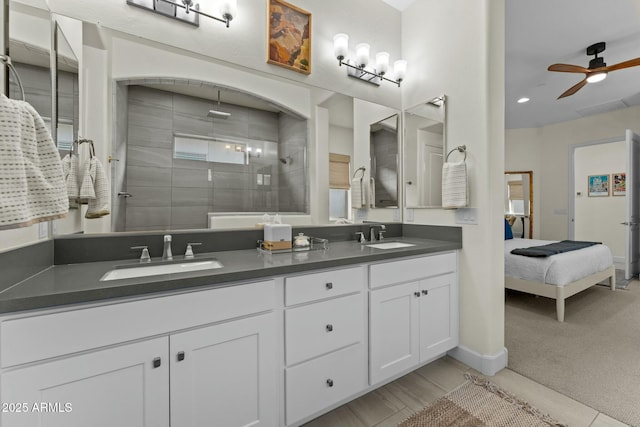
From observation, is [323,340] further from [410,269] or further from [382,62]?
[382,62]

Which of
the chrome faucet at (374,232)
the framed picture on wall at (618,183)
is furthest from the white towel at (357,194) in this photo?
the framed picture on wall at (618,183)

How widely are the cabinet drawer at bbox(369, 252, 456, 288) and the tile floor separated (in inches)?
27.2

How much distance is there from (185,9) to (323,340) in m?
2.02

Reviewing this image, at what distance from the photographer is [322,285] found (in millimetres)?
1381

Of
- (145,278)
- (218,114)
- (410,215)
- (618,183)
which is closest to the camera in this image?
(145,278)

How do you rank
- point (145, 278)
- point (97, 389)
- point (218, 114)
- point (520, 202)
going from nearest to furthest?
point (97, 389) → point (145, 278) → point (218, 114) → point (520, 202)

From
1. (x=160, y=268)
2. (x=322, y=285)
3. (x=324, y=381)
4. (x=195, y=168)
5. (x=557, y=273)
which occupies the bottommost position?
(x=324, y=381)

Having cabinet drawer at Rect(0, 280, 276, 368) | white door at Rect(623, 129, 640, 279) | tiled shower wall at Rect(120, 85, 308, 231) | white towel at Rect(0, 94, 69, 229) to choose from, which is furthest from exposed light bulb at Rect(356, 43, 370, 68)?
white door at Rect(623, 129, 640, 279)

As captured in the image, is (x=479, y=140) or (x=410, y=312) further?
(x=479, y=140)

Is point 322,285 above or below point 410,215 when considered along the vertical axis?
below

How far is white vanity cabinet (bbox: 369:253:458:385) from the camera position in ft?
5.20

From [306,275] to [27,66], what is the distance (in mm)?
1412

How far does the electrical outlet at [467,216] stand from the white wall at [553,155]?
4855 mm

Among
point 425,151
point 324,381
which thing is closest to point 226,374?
point 324,381
